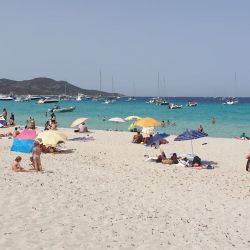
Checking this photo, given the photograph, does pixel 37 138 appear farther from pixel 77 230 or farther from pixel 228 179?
pixel 77 230

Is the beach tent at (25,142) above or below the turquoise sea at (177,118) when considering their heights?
above

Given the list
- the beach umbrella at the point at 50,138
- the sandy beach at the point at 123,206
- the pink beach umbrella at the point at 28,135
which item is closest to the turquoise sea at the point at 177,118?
the beach umbrella at the point at 50,138

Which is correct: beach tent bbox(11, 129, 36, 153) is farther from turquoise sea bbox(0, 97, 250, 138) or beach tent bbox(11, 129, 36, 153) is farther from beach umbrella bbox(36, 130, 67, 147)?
turquoise sea bbox(0, 97, 250, 138)

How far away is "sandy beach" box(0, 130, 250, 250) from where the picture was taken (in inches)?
340

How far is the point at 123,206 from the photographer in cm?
1132

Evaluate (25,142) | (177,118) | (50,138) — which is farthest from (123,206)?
(177,118)

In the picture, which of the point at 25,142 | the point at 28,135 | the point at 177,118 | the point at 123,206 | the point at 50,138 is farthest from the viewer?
the point at 177,118

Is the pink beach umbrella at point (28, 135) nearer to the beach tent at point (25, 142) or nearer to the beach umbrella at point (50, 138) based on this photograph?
the beach tent at point (25, 142)

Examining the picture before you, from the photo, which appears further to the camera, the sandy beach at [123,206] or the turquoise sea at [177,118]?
the turquoise sea at [177,118]

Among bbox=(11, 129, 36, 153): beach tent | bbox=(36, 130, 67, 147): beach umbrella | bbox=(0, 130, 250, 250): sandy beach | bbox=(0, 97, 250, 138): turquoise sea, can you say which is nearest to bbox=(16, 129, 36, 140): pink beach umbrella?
bbox=(11, 129, 36, 153): beach tent

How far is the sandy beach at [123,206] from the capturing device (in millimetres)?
8641

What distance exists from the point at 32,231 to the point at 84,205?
2.53 metres

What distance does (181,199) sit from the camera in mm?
12773

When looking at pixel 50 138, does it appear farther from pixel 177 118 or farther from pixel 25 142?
pixel 177 118
